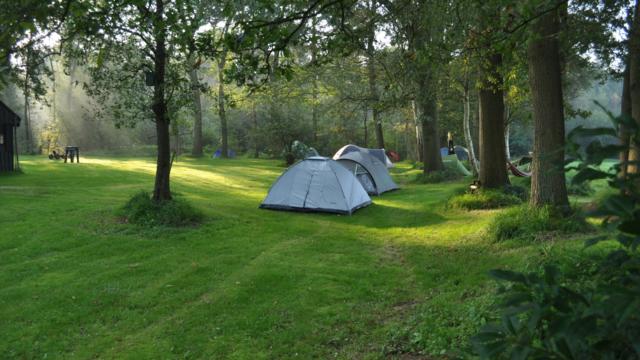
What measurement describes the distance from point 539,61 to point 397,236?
440 centimetres

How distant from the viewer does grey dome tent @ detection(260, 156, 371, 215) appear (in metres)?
14.3

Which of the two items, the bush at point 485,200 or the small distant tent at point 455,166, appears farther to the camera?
the small distant tent at point 455,166

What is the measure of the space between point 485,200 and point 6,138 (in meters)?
18.5

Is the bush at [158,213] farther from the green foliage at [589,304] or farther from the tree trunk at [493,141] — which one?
the green foliage at [589,304]

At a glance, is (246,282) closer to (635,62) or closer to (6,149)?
(635,62)

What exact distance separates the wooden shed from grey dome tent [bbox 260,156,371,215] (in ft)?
41.1

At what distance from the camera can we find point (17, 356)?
5738 millimetres

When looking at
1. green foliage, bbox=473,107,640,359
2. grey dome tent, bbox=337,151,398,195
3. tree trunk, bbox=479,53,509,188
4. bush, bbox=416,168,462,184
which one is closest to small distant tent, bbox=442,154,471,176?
bush, bbox=416,168,462,184

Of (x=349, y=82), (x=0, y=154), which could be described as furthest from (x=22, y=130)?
(x=349, y=82)

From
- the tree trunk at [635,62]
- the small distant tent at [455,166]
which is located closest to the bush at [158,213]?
the tree trunk at [635,62]

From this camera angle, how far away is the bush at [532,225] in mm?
8523

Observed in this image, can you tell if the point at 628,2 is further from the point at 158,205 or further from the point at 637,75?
the point at 158,205

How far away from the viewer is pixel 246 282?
315 inches

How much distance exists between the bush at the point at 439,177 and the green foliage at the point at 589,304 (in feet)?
66.0
